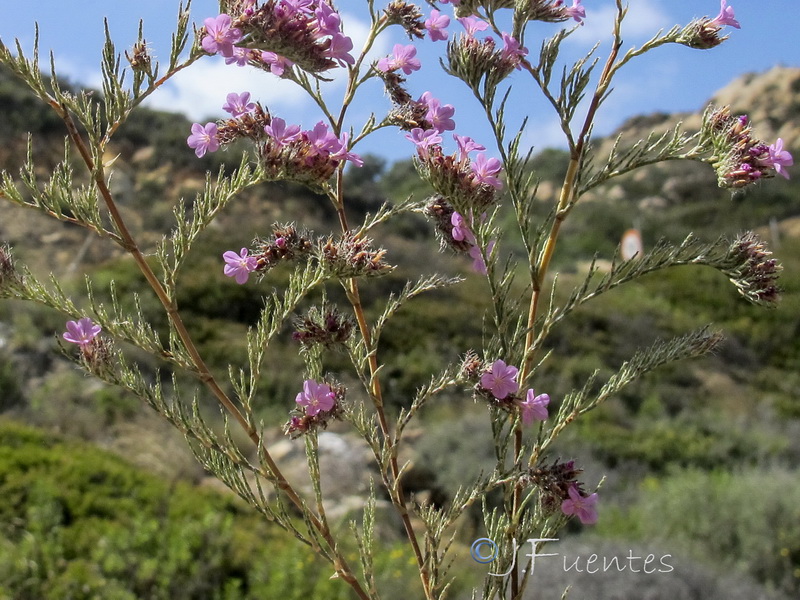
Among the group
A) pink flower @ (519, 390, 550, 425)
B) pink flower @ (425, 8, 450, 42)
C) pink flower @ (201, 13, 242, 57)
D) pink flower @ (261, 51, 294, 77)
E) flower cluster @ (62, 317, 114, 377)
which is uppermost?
pink flower @ (425, 8, 450, 42)

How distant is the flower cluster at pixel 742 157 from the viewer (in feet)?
3.85

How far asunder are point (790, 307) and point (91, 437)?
14011 mm

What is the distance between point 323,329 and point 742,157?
77 cm

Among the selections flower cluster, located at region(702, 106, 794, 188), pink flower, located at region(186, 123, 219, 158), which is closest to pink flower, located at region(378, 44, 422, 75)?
pink flower, located at region(186, 123, 219, 158)

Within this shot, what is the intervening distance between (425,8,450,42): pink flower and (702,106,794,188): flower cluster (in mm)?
543

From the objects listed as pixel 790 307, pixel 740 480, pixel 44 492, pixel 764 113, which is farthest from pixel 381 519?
pixel 764 113

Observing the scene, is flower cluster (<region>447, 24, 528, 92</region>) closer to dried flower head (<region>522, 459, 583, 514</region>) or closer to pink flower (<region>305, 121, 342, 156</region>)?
pink flower (<region>305, 121, 342, 156</region>)

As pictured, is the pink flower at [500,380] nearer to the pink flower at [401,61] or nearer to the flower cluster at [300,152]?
the flower cluster at [300,152]

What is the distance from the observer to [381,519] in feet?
23.1

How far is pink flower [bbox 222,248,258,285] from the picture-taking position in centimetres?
125

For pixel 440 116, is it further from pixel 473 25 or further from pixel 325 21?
pixel 325 21

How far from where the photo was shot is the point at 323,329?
4.16 feet


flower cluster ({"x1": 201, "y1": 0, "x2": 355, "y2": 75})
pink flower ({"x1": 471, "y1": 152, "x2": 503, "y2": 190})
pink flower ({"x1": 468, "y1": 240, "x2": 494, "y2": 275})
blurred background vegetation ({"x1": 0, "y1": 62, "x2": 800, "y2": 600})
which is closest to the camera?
flower cluster ({"x1": 201, "y1": 0, "x2": 355, "y2": 75})

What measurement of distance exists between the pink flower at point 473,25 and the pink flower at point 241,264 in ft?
1.86
